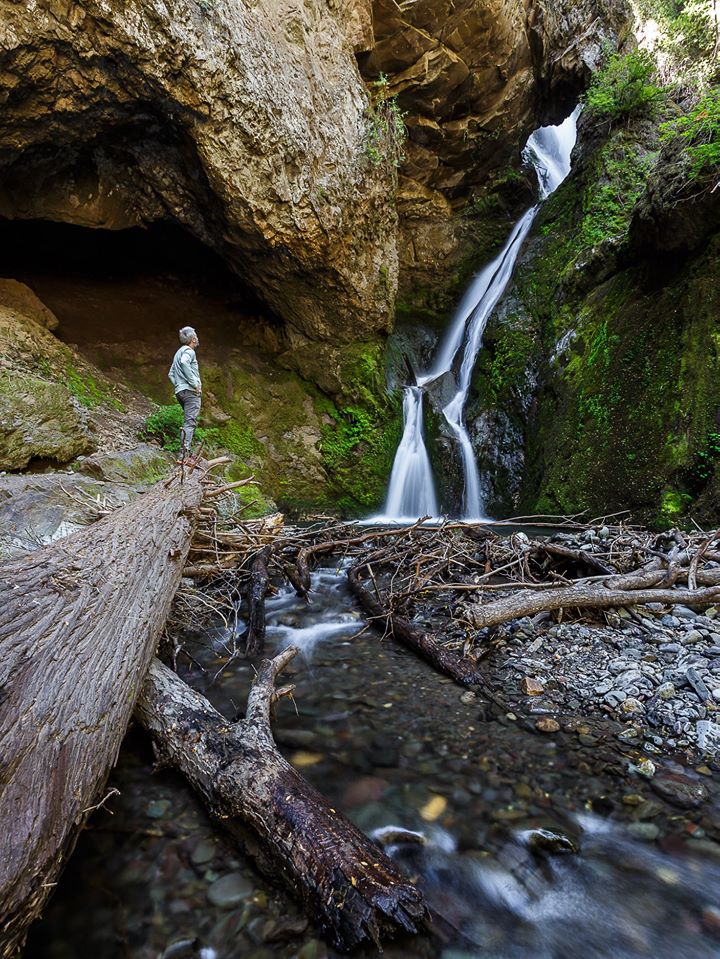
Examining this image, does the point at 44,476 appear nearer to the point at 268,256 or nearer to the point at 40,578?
the point at 40,578

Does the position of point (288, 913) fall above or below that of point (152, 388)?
below

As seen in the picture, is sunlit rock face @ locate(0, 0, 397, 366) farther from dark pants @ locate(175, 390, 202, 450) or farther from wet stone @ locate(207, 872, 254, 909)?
wet stone @ locate(207, 872, 254, 909)

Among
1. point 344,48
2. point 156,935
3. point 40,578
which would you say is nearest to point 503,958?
point 156,935

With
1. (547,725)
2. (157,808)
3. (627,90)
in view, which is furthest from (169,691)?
(627,90)

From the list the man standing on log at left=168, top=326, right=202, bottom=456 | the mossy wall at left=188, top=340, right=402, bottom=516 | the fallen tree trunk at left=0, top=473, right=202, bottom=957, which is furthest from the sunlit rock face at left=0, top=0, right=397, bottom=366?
the fallen tree trunk at left=0, top=473, right=202, bottom=957

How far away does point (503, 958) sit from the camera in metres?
1.33

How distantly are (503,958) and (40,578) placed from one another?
205cm

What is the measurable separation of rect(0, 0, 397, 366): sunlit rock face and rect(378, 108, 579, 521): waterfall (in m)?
2.81

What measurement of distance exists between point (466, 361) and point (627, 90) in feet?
23.4

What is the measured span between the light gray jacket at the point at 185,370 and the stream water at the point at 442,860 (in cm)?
548

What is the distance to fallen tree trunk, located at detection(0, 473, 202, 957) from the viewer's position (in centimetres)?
117

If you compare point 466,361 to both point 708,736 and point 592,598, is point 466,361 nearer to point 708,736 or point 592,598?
point 592,598

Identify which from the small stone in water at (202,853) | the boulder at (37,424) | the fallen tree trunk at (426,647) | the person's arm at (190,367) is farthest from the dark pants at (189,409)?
the small stone in water at (202,853)

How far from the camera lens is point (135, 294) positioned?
1081cm
